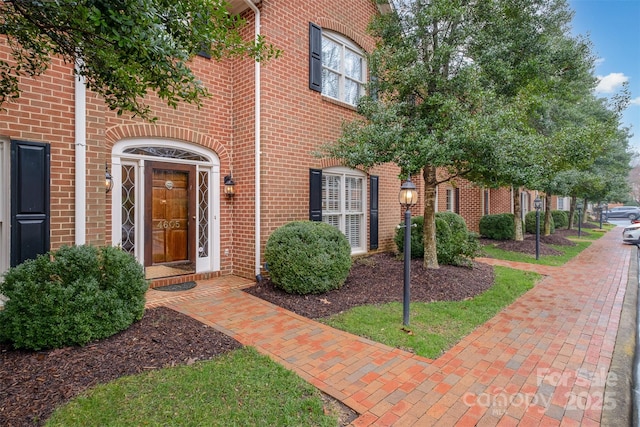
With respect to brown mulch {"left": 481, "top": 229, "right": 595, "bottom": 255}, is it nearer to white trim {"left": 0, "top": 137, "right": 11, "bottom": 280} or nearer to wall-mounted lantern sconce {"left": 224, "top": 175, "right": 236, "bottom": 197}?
wall-mounted lantern sconce {"left": 224, "top": 175, "right": 236, "bottom": 197}

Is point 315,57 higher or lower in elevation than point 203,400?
higher

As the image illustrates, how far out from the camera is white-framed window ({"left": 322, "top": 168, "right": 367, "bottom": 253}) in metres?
7.34

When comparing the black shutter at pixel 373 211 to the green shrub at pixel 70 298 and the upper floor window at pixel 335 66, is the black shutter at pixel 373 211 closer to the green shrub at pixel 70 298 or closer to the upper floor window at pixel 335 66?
the upper floor window at pixel 335 66

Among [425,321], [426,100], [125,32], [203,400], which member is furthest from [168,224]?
[426,100]

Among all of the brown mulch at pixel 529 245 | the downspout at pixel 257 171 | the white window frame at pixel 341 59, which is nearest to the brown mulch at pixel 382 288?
the downspout at pixel 257 171

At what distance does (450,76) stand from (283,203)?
3769mm

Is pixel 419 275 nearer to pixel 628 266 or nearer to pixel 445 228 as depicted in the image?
pixel 445 228

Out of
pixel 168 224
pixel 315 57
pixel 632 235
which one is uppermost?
pixel 315 57

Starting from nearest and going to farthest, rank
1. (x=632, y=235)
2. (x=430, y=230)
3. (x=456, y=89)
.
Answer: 1. (x=456, y=89)
2. (x=430, y=230)
3. (x=632, y=235)

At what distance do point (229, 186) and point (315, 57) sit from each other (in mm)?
3198

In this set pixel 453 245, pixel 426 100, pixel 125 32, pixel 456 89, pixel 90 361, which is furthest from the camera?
pixel 453 245

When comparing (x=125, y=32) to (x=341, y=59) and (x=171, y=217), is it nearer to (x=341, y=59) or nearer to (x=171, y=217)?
(x=171, y=217)

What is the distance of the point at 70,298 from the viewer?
3.12m

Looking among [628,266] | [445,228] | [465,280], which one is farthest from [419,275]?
[628,266]
